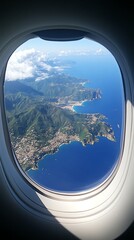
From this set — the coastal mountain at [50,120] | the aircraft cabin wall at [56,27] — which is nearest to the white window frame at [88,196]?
the aircraft cabin wall at [56,27]

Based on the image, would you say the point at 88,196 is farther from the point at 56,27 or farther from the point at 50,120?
the point at 56,27

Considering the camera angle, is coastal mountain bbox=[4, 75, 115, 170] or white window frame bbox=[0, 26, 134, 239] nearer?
white window frame bbox=[0, 26, 134, 239]

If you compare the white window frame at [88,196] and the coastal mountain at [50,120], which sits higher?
the coastal mountain at [50,120]

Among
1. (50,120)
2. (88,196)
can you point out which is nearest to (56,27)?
(50,120)

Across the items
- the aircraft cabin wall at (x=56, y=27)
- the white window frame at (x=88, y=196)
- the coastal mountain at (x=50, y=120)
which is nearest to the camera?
the aircraft cabin wall at (x=56, y=27)

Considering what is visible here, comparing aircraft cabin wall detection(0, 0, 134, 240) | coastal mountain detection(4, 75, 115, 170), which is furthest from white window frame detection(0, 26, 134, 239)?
coastal mountain detection(4, 75, 115, 170)

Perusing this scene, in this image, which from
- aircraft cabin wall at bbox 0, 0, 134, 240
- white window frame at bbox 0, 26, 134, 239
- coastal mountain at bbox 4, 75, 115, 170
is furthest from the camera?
coastal mountain at bbox 4, 75, 115, 170

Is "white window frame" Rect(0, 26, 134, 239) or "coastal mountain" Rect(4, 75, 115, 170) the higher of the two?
"coastal mountain" Rect(4, 75, 115, 170)

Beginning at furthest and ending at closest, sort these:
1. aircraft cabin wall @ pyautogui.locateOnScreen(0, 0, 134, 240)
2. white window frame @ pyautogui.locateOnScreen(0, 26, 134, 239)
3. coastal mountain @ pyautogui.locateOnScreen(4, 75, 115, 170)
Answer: coastal mountain @ pyautogui.locateOnScreen(4, 75, 115, 170) → white window frame @ pyautogui.locateOnScreen(0, 26, 134, 239) → aircraft cabin wall @ pyautogui.locateOnScreen(0, 0, 134, 240)

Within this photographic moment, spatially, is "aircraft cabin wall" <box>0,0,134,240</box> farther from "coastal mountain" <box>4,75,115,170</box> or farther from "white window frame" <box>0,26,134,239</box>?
"coastal mountain" <box>4,75,115,170</box>

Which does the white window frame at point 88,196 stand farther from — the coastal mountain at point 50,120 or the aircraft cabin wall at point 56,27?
the coastal mountain at point 50,120

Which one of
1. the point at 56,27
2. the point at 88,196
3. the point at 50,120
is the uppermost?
the point at 56,27

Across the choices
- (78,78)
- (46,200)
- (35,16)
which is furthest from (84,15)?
(46,200)
